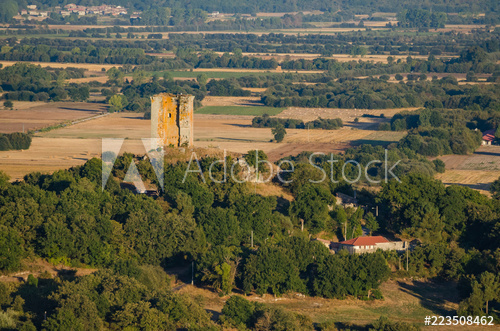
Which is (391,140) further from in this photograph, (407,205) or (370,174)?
(407,205)

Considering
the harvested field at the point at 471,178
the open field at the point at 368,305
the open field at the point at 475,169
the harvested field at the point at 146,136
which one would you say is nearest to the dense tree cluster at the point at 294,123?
the harvested field at the point at 146,136

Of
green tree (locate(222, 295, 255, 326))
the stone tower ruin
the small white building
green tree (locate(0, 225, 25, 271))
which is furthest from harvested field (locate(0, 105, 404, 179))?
green tree (locate(222, 295, 255, 326))

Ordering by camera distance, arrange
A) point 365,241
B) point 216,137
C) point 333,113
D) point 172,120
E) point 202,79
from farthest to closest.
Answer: point 202,79 → point 333,113 → point 216,137 → point 172,120 → point 365,241

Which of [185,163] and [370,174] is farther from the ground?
[185,163]

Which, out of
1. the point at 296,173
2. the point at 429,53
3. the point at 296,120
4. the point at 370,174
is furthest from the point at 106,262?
the point at 429,53

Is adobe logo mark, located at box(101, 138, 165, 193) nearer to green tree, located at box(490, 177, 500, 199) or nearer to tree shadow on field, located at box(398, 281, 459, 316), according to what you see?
tree shadow on field, located at box(398, 281, 459, 316)

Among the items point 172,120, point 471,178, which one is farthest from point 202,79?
point 172,120

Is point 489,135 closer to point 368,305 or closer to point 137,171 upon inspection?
point 137,171

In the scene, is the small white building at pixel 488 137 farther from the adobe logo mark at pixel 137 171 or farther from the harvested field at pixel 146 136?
the adobe logo mark at pixel 137 171
